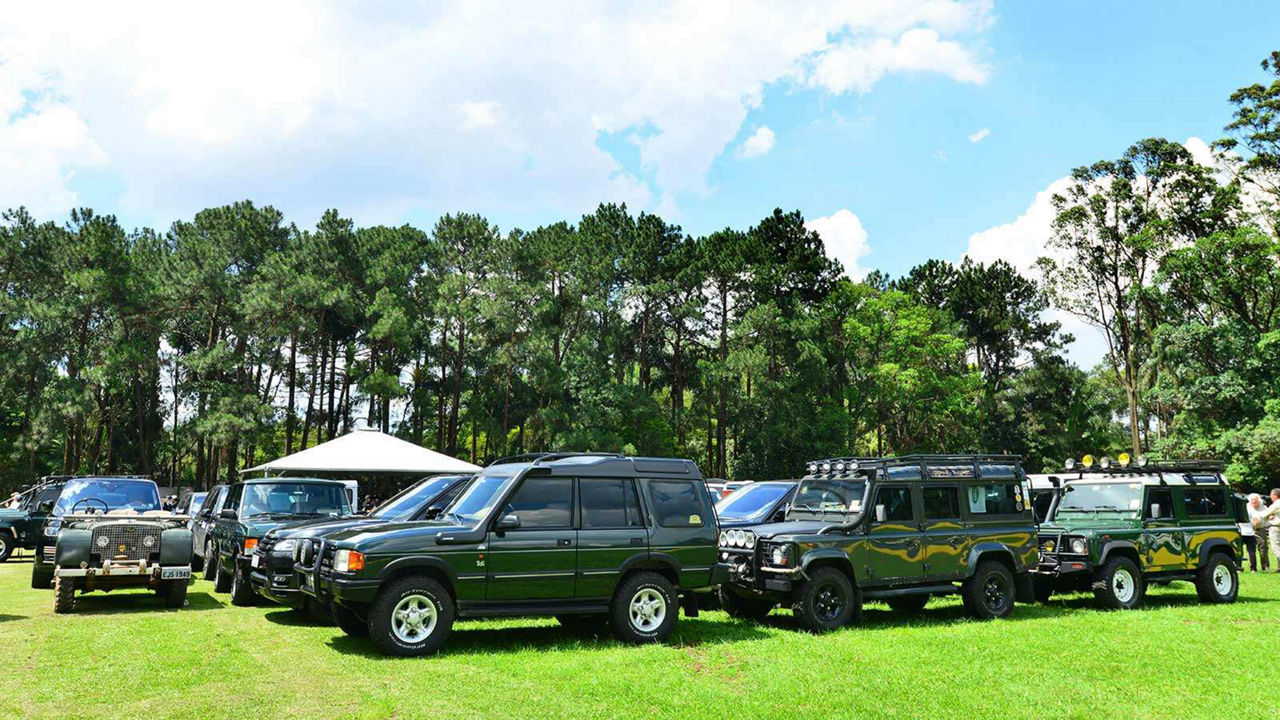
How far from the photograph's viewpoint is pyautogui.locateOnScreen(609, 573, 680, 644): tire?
10117 millimetres

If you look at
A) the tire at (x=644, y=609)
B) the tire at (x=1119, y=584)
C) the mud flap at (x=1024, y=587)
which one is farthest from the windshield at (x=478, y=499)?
the tire at (x=1119, y=584)

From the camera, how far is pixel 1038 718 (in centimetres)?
716

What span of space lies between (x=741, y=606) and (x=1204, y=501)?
824 centimetres

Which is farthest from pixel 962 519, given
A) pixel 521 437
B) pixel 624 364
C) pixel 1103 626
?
pixel 624 364

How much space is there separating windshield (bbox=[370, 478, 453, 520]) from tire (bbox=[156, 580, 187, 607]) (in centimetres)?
288

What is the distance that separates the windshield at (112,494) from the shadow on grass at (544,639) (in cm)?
939

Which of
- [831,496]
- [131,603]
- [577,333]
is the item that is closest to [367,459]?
[131,603]

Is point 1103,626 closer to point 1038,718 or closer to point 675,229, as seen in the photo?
point 1038,718

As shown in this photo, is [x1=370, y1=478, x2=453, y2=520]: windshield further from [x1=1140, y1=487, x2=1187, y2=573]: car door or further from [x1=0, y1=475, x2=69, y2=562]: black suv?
[x1=0, y1=475, x2=69, y2=562]: black suv

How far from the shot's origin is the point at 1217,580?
14648mm

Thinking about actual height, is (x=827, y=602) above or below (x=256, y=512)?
below

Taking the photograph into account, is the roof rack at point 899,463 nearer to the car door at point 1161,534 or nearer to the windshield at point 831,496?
the windshield at point 831,496

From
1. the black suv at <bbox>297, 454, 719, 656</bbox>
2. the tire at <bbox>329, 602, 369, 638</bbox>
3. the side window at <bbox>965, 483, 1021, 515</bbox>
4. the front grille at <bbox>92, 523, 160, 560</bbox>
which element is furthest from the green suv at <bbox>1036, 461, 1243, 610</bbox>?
the front grille at <bbox>92, 523, 160, 560</bbox>

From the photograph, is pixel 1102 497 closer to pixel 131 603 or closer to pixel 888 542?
pixel 888 542
